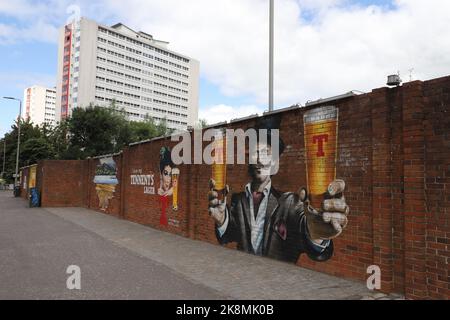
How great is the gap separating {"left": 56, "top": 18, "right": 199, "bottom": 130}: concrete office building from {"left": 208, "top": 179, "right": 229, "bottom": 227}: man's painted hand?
251 ft

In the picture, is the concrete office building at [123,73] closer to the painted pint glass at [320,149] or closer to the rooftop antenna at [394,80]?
the painted pint glass at [320,149]

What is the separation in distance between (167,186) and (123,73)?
9858cm

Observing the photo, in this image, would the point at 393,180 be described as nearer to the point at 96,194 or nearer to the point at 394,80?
the point at 394,80

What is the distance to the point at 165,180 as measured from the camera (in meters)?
13.4

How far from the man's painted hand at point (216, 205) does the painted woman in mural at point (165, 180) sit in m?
2.58

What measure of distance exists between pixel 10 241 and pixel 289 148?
26.1 feet

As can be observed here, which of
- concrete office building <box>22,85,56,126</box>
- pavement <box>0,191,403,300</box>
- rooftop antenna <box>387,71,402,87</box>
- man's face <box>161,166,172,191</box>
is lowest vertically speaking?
pavement <box>0,191,403,300</box>

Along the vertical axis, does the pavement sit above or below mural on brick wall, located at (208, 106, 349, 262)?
below

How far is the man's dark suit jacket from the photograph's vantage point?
7.60m

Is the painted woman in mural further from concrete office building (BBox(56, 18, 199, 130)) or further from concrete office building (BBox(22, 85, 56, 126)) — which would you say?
concrete office building (BBox(22, 85, 56, 126))

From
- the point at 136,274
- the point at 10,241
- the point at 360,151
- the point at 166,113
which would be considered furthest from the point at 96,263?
the point at 166,113

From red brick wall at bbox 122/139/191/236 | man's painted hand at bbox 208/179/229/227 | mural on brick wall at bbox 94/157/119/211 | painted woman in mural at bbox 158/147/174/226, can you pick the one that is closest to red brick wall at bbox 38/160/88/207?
mural on brick wall at bbox 94/157/119/211

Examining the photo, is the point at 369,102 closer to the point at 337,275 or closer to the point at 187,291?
the point at 337,275

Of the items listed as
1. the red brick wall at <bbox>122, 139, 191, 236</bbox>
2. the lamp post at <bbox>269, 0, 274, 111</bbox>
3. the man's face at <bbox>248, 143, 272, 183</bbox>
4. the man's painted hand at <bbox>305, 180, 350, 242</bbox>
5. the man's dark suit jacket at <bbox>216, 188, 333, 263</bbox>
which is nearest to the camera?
the man's painted hand at <bbox>305, 180, 350, 242</bbox>
